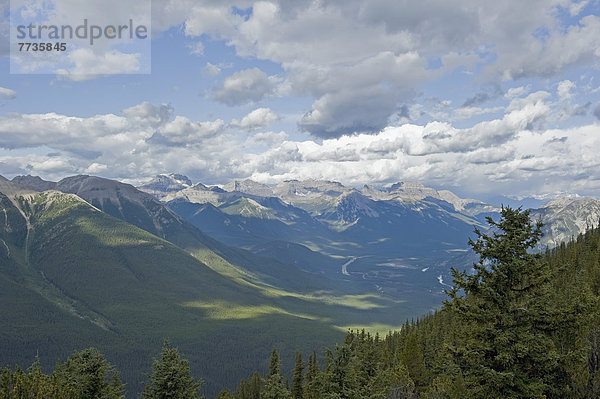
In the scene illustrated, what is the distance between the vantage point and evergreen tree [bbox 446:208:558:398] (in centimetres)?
1883

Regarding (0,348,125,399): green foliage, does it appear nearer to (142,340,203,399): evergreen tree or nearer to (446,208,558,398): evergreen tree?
(142,340,203,399): evergreen tree

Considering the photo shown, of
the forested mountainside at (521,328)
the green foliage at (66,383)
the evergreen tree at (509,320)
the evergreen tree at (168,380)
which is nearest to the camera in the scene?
the forested mountainside at (521,328)

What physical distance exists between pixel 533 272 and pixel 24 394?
112 ft

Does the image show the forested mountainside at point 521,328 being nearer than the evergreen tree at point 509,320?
Yes

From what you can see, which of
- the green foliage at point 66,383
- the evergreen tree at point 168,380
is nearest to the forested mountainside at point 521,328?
→ the evergreen tree at point 168,380

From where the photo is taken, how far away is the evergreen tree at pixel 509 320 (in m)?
18.8

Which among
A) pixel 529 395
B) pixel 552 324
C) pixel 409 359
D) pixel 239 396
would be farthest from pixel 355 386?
pixel 239 396

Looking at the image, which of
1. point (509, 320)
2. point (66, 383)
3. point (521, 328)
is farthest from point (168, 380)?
point (521, 328)

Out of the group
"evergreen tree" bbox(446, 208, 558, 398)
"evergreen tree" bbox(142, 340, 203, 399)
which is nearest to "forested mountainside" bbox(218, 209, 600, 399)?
"evergreen tree" bbox(446, 208, 558, 398)

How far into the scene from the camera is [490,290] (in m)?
19.9

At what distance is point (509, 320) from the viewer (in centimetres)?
1969

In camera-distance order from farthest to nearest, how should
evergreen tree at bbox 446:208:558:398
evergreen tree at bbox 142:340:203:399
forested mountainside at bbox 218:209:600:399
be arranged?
evergreen tree at bbox 142:340:203:399
evergreen tree at bbox 446:208:558:398
forested mountainside at bbox 218:209:600:399

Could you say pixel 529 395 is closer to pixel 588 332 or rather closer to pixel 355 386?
pixel 588 332

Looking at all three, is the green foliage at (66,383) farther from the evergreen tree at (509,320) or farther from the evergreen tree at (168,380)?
the evergreen tree at (509,320)
